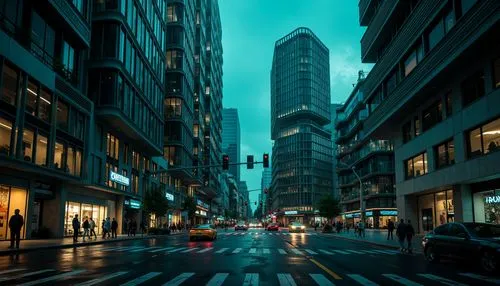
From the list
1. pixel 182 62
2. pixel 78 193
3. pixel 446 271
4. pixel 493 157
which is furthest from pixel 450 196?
pixel 182 62

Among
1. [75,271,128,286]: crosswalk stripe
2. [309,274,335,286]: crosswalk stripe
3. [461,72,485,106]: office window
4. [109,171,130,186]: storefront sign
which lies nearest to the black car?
[309,274,335,286]: crosswalk stripe

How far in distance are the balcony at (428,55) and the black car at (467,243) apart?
471 inches

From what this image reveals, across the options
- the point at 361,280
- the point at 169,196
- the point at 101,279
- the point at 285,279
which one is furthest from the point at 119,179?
the point at 361,280

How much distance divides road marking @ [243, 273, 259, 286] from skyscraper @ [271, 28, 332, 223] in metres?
159

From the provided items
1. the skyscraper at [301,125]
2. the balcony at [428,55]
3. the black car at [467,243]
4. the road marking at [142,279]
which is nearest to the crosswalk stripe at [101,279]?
the road marking at [142,279]

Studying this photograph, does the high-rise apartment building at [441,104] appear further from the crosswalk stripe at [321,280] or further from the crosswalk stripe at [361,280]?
the crosswalk stripe at [321,280]

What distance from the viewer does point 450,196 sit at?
3691 centimetres

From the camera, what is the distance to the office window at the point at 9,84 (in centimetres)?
2622

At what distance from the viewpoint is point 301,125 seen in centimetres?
17588

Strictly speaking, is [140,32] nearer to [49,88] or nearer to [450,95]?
[49,88]

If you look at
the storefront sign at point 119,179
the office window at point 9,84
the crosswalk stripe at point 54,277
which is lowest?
the crosswalk stripe at point 54,277

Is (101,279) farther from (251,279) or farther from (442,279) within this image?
(442,279)

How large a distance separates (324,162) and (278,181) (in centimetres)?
1946

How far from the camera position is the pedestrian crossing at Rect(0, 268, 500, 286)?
1113cm
